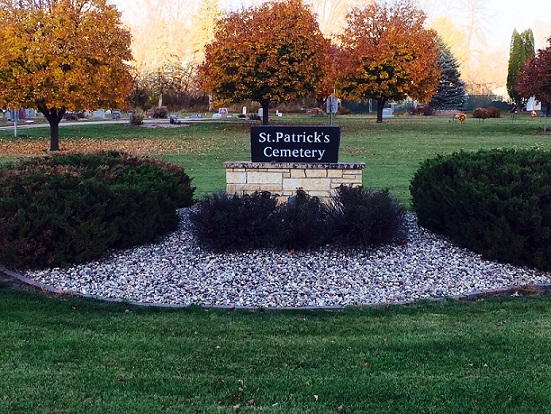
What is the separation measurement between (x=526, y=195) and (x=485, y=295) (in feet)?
4.42

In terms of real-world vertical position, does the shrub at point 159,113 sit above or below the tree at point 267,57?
below

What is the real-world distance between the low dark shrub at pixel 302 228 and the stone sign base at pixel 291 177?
47.3 inches

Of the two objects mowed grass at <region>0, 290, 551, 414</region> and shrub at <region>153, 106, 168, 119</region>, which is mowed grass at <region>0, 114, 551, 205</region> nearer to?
mowed grass at <region>0, 290, 551, 414</region>

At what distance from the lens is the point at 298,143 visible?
28.6 feet

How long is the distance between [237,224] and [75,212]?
1802 mm

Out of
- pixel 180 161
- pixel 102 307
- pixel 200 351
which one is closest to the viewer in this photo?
pixel 200 351

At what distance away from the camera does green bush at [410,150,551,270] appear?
677cm

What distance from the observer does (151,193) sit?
25.2ft

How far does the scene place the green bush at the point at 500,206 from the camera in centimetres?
677

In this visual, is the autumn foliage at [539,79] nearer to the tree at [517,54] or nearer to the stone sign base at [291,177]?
the tree at [517,54]

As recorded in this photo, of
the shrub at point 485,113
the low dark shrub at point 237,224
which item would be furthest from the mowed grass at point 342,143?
the shrub at point 485,113

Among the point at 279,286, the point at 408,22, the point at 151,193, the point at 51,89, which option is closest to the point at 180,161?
the point at 51,89

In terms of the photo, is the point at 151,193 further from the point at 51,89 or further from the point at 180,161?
the point at 51,89

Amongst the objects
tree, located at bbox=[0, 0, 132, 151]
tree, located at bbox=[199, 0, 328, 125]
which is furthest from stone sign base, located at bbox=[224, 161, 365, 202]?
tree, located at bbox=[199, 0, 328, 125]
